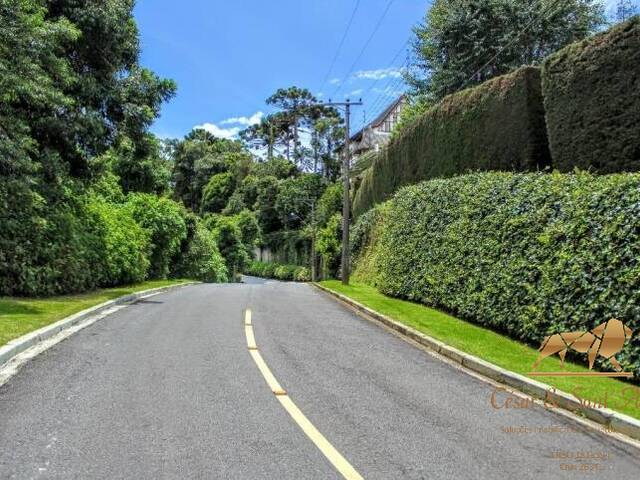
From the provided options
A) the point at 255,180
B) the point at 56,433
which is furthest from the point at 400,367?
the point at 255,180

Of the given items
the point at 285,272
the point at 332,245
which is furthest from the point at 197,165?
the point at 332,245

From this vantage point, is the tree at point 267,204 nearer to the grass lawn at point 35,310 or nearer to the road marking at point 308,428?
the grass lawn at point 35,310

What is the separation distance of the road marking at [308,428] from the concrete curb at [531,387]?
10.6 feet

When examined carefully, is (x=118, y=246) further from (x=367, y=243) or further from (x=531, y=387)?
(x=531, y=387)

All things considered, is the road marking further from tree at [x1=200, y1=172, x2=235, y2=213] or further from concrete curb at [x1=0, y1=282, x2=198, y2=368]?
tree at [x1=200, y1=172, x2=235, y2=213]

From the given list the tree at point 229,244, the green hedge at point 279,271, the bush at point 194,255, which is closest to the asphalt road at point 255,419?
the bush at point 194,255

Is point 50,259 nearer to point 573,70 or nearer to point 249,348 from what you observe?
point 249,348

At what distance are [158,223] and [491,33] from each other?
2005 cm

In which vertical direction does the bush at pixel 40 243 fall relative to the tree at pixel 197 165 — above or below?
below

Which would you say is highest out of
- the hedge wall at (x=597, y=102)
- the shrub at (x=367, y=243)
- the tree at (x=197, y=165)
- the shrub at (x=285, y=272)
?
the tree at (x=197, y=165)

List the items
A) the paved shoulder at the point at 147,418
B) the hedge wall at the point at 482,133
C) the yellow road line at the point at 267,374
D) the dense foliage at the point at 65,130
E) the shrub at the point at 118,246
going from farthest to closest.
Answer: the shrub at the point at 118,246 < the hedge wall at the point at 482,133 < the dense foliage at the point at 65,130 < the yellow road line at the point at 267,374 < the paved shoulder at the point at 147,418

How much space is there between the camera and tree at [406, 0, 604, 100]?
95.5 ft

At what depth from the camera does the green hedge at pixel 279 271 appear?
64.2 meters

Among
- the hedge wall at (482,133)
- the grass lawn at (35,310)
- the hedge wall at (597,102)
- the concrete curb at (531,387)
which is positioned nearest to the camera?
the concrete curb at (531,387)
